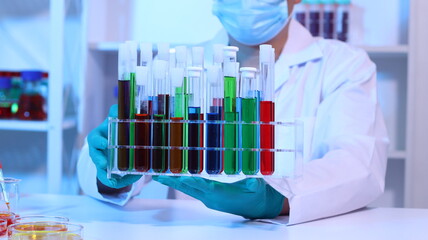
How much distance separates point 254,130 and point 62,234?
416mm

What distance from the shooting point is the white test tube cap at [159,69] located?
1214mm

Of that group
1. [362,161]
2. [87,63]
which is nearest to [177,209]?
[362,161]

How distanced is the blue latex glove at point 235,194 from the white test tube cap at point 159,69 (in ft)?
0.67

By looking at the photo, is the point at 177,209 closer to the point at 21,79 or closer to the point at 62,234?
the point at 62,234

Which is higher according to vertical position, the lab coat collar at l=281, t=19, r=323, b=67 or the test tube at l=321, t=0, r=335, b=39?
the test tube at l=321, t=0, r=335, b=39

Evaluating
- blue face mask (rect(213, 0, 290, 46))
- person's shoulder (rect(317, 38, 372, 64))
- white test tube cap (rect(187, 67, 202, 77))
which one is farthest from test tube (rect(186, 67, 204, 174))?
person's shoulder (rect(317, 38, 372, 64))

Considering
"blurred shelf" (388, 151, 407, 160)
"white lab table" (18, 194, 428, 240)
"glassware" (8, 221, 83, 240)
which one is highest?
"glassware" (8, 221, 83, 240)

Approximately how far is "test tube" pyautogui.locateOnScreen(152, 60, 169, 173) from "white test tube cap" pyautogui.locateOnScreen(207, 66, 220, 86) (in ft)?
0.29

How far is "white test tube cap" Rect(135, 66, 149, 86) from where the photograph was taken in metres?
1.22

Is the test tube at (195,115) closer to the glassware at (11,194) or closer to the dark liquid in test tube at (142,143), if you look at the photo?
Result: the dark liquid in test tube at (142,143)

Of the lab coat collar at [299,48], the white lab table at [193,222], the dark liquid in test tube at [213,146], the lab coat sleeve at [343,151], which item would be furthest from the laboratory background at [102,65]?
the dark liquid in test tube at [213,146]

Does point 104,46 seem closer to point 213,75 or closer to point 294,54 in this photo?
point 294,54

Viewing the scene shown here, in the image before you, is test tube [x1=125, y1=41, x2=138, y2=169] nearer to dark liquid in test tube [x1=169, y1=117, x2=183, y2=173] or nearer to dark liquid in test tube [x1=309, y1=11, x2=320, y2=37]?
dark liquid in test tube [x1=169, y1=117, x2=183, y2=173]

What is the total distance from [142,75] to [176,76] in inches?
2.7
